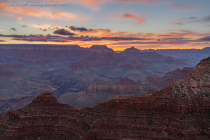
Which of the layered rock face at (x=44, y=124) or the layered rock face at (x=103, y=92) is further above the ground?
the layered rock face at (x=44, y=124)

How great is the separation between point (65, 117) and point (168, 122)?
70.7ft

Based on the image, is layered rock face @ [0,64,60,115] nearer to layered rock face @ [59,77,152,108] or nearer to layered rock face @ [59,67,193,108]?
layered rock face @ [59,67,193,108]

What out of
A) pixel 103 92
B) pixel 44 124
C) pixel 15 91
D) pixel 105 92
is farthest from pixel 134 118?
pixel 15 91

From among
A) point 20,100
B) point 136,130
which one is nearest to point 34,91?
point 20,100

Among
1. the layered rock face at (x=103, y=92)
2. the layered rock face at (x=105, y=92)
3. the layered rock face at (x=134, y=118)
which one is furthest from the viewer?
the layered rock face at (x=105, y=92)

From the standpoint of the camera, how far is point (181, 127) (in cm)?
3450

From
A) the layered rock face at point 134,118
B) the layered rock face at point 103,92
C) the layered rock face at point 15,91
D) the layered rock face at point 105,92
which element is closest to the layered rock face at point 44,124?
the layered rock face at point 134,118

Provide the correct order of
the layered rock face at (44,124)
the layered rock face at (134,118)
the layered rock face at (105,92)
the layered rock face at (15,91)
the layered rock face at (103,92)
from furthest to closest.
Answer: the layered rock face at (15,91), the layered rock face at (105,92), the layered rock face at (103,92), the layered rock face at (44,124), the layered rock face at (134,118)

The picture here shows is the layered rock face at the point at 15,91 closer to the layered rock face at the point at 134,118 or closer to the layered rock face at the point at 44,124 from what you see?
the layered rock face at the point at 44,124

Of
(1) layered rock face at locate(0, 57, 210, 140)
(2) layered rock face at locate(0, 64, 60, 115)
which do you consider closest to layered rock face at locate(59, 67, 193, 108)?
(2) layered rock face at locate(0, 64, 60, 115)

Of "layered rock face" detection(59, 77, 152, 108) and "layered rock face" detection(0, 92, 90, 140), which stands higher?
"layered rock face" detection(0, 92, 90, 140)

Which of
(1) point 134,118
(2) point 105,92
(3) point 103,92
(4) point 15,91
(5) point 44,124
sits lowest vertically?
(4) point 15,91

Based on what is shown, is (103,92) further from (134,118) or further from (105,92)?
(134,118)

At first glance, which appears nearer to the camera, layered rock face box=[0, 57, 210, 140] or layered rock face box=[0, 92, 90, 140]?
layered rock face box=[0, 57, 210, 140]
